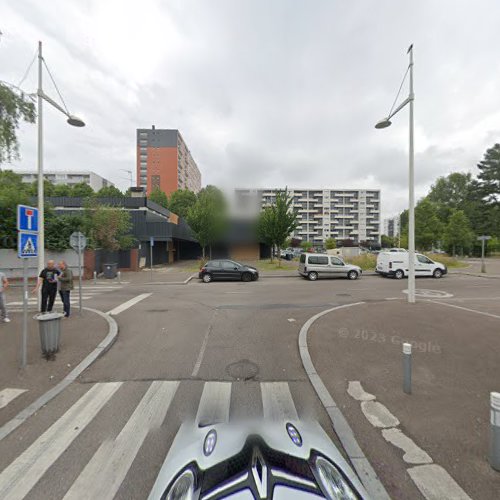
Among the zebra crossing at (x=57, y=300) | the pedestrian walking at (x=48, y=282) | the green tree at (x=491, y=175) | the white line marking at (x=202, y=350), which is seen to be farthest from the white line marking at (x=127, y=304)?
the green tree at (x=491, y=175)

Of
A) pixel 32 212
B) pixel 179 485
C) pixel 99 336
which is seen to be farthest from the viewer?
pixel 99 336

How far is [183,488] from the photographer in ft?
4.89

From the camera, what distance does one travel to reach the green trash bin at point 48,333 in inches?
185

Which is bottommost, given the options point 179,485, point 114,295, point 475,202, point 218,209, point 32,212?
point 114,295

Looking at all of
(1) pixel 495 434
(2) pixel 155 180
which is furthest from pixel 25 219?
(2) pixel 155 180

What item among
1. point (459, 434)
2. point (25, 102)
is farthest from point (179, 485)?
point (25, 102)

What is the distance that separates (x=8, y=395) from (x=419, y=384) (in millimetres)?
6055

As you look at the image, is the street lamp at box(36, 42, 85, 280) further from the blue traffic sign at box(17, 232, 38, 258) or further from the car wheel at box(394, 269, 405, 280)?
the car wheel at box(394, 269, 405, 280)

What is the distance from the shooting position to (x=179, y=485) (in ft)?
5.08

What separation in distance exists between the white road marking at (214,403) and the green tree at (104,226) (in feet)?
56.7

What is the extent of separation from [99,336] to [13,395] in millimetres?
2269

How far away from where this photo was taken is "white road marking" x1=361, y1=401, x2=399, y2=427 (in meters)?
3.07

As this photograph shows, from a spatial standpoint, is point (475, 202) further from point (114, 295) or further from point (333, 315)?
point (114, 295)

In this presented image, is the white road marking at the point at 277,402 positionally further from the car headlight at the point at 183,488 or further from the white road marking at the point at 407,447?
the car headlight at the point at 183,488
